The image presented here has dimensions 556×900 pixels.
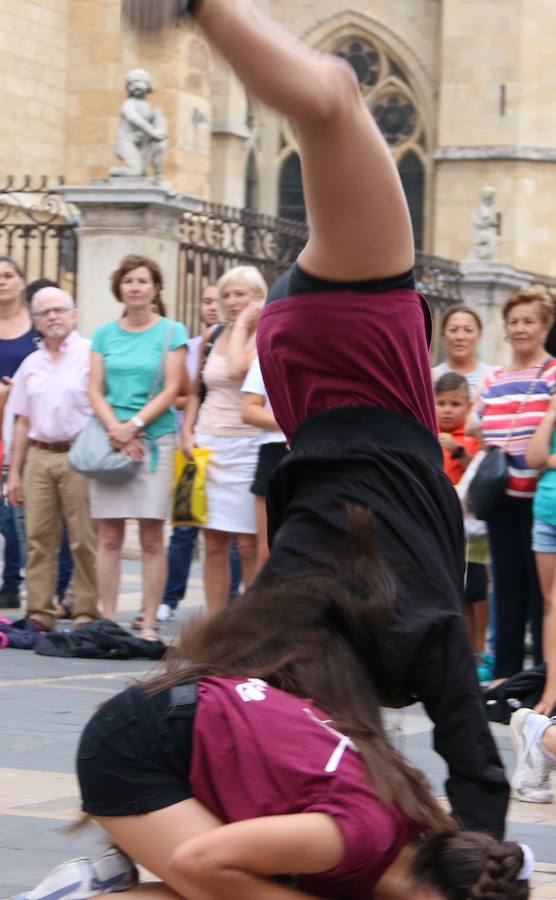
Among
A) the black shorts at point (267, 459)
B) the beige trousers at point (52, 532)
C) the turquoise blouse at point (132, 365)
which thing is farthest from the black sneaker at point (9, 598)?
the black shorts at point (267, 459)

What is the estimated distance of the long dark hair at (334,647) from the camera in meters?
3.50

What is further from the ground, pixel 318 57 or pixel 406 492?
pixel 318 57

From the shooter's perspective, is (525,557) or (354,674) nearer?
(354,674)

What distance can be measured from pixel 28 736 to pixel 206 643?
2.90m

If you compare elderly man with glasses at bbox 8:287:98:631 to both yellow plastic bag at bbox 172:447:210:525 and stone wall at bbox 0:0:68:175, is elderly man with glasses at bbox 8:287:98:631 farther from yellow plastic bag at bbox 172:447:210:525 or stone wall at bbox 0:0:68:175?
stone wall at bbox 0:0:68:175

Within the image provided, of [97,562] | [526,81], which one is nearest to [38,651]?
[97,562]

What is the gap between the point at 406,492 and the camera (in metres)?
3.56

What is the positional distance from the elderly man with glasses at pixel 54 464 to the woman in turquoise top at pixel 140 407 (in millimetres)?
233

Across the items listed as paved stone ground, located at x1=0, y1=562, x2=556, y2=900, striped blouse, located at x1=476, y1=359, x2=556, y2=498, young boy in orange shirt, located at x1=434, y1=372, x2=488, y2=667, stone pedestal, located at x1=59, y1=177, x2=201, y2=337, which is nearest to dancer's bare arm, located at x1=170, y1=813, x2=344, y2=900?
paved stone ground, located at x1=0, y1=562, x2=556, y2=900

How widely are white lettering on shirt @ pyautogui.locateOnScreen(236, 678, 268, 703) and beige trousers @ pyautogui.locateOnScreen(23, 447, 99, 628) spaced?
20.6 ft

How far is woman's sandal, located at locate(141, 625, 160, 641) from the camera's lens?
921 cm

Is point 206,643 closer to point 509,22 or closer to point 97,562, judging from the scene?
point 97,562

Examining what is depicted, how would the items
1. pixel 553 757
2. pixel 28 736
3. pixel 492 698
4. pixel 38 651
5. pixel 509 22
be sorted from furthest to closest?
pixel 509 22 < pixel 38 651 < pixel 492 698 < pixel 28 736 < pixel 553 757

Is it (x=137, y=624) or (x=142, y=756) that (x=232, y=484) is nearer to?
(x=137, y=624)
